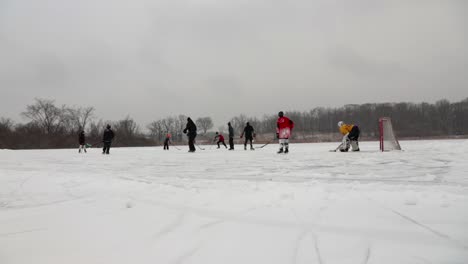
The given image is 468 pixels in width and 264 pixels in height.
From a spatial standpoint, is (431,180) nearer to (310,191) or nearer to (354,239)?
(310,191)

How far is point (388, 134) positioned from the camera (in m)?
14.9

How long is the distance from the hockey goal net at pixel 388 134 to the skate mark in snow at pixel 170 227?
13516 mm

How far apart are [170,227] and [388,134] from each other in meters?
14.7

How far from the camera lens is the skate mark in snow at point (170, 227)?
2.39m

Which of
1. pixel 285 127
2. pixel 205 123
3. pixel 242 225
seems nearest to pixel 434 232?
pixel 242 225

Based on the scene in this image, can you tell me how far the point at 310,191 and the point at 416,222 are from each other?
147 centimetres

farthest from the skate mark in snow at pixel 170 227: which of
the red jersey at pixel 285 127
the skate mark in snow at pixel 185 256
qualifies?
the red jersey at pixel 285 127

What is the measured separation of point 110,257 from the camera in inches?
79.3

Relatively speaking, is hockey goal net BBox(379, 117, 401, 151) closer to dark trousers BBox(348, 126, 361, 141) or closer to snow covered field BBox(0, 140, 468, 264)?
dark trousers BBox(348, 126, 361, 141)

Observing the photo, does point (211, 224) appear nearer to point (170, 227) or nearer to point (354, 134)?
point (170, 227)

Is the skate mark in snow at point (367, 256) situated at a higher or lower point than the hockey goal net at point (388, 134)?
lower

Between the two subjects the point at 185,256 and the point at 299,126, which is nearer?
the point at 185,256

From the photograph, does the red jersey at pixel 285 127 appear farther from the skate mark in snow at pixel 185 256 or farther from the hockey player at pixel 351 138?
the skate mark in snow at pixel 185 256

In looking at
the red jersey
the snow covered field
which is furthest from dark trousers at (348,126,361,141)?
the snow covered field
